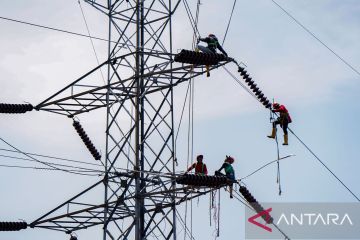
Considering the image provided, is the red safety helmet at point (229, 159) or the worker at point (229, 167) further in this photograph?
the red safety helmet at point (229, 159)

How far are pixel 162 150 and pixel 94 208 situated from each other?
2.53 metres

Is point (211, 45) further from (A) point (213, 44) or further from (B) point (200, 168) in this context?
(B) point (200, 168)

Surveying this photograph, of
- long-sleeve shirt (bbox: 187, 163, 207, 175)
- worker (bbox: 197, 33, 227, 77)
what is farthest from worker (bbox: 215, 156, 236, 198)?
worker (bbox: 197, 33, 227, 77)

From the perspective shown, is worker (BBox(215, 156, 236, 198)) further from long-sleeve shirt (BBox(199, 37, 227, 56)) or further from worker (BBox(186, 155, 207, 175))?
long-sleeve shirt (BBox(199, 37, 227, 56))

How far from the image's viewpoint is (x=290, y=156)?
26.0 meters

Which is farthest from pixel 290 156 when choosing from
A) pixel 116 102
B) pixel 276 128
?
pixel 116 102

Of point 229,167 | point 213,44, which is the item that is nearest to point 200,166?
point 229,167

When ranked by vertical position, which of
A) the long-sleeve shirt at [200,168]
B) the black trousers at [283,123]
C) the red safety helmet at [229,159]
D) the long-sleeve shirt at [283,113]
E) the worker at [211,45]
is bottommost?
the long-sleeve shirt at [200,168]

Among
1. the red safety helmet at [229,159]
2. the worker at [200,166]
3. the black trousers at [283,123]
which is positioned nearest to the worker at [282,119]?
the black trousers at [283,123]

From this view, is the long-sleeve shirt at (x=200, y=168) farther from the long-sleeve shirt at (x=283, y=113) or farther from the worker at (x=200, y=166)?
the long-sleeve shirt at (x=283, y=113)

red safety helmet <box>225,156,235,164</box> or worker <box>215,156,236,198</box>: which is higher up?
red safety helmet <box>225,156,235,164</box>

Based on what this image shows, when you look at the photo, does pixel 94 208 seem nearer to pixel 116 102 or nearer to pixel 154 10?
pixel 116 102

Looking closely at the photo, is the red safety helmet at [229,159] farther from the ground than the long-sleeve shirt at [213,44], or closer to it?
closer to it

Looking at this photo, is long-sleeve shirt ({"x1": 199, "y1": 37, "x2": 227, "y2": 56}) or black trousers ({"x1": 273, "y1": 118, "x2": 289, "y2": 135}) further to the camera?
long-sleeve shirt ({"x1": 199, "y1": 37, "x2": 227, "y2": 56})
